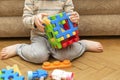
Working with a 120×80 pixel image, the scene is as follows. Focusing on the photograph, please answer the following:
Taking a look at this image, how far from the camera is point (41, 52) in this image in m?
1.02

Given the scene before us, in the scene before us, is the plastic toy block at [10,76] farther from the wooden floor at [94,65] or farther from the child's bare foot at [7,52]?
the child's bare foot at [7,52]

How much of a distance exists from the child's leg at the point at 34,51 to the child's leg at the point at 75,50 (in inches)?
2.0

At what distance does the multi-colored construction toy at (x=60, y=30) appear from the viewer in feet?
3.16

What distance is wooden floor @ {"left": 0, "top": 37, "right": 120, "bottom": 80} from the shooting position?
94 cm

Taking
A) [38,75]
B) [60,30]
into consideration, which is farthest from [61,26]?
[38,75]

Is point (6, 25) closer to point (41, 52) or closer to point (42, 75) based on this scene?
point (41, 52)

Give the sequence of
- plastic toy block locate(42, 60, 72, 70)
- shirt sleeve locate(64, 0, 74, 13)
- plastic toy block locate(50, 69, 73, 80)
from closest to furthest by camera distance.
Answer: plastic toy block locate(50, 69, 73, 80) → plastic toy block locate(42, 60, 72, 70) → shirt sleeve locate(64, 0, 74, 13)

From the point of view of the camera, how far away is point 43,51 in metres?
1.03

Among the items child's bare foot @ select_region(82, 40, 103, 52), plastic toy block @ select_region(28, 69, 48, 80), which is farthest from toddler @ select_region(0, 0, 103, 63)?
plastic toy block @ select_region(28, 69, 48, 80)

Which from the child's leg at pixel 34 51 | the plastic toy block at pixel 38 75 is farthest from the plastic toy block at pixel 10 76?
the child's leg at pixel 34 51

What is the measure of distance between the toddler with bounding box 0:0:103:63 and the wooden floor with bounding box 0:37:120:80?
0.03 metres

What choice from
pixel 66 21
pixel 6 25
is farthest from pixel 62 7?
pixel 6 25

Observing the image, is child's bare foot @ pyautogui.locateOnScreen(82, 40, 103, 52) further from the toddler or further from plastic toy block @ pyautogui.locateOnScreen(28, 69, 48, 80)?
plastic toy block @ pyautogui.locateOnScreen(28, 69, 48, 80)

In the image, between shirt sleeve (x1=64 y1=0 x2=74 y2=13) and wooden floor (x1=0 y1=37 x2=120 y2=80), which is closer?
wooden floor (x1=0 y1=37 x2=120 y2=80)
